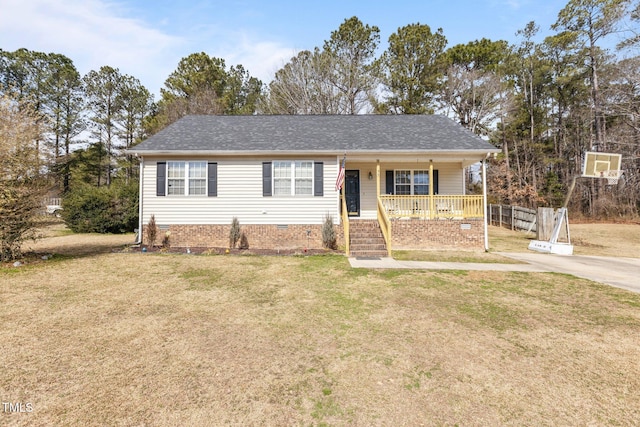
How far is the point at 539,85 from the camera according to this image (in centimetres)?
2714

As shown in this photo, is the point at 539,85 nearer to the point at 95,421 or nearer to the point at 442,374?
the point at 442,374

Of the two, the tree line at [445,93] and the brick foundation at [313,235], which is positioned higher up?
the tree line at [445,93]

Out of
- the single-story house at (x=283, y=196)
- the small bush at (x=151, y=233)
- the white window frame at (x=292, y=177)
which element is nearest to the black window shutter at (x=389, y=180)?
the single-story house at (x=283, y=196)

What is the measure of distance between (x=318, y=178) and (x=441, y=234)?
5054mm

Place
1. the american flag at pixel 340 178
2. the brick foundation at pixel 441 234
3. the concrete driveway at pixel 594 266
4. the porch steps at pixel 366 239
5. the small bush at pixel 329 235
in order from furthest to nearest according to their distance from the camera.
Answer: the brick foundation at pixel 441 234
the small bush at pixel 329 235
the american flag at pixel 340 178
the porch steps at pixel 366 239
the concrete driveway at pixel 594 266

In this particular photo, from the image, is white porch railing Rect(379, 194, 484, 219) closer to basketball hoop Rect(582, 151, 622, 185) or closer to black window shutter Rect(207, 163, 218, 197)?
basketball hoop Rect(582, 151, 622, 185)

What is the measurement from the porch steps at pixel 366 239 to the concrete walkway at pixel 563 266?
2.58 ft

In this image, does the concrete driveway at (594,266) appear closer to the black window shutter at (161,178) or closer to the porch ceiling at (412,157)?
the porch ceiling at (412,157)

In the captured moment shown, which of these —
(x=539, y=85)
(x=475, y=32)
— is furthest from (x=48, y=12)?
(x=539, y=85)

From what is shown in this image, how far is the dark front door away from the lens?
13.0 metres

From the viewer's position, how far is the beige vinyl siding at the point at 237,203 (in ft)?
36.8

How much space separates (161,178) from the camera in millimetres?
11156

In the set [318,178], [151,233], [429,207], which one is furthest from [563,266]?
[151,233]

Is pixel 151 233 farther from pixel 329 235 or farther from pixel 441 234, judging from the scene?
pixel 441 234
